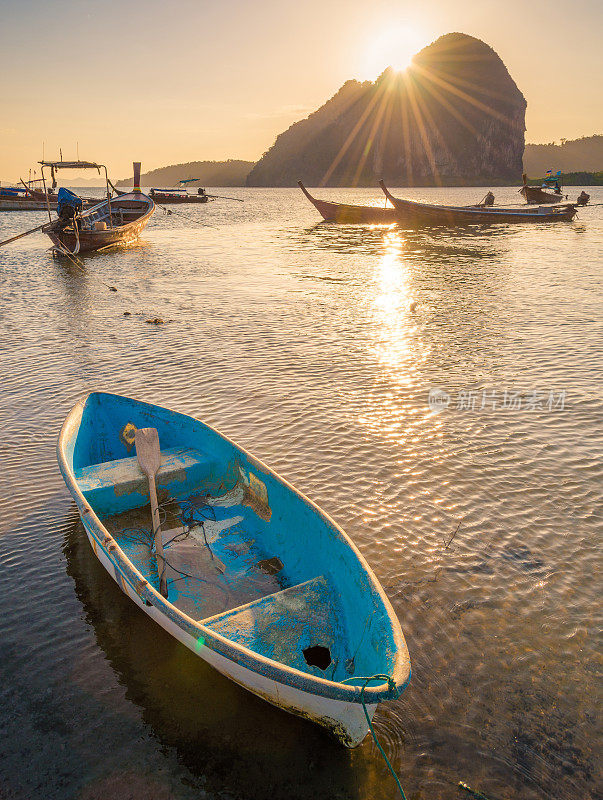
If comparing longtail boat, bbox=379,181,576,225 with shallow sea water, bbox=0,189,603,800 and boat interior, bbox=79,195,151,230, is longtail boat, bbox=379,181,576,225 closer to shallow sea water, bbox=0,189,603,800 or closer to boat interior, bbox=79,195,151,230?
boat interior, bbox=79,195,151,230

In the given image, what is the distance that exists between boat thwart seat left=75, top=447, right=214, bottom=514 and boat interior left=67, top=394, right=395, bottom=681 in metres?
0.01

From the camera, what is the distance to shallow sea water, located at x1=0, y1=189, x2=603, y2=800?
445 cm

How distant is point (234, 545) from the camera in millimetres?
6629

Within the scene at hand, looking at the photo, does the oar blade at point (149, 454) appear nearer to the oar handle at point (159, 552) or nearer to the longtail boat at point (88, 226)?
the oar handle at point (159, 552)

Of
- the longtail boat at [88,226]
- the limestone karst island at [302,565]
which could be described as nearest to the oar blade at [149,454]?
the limestone karst island at [302,565]

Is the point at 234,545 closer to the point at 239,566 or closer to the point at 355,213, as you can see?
the point at 239,566

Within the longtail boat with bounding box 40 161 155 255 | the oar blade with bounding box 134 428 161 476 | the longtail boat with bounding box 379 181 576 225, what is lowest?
the oar blade with bounding box 134 428 161 476

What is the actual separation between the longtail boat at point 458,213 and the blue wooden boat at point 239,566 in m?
44.0

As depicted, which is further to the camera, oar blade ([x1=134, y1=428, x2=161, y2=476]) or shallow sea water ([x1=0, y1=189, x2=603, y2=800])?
oar blade ([x1=134, y1=428, x2=161, y2=476])

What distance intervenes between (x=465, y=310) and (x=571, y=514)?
43.6ft

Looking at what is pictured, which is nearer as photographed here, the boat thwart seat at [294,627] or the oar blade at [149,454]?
the boat thwart seat at [294,627]

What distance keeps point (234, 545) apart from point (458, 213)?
4774cm

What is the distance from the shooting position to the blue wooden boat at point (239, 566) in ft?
13.2

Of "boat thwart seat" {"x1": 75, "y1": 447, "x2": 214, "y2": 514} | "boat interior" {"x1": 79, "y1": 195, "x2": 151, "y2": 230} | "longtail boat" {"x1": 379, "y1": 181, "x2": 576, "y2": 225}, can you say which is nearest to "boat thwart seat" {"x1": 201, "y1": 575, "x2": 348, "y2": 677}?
"boat thwart seat" {"x1": 75, "y1": 447, "x2": 214, "y2": 514}
